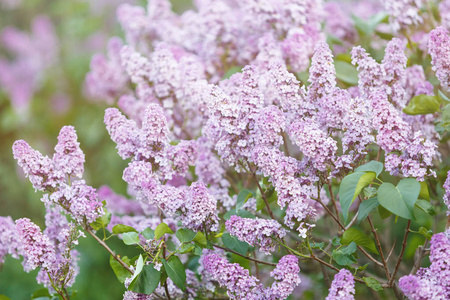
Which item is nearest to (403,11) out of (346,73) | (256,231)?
(346,73)

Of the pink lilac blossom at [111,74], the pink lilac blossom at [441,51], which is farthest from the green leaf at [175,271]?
the pink lilac blossom at [111,74]

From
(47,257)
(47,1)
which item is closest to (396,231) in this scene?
(47,257)

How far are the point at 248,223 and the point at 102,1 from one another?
14.9 feet

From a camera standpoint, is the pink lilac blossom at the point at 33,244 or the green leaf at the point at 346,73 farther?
the green leaf at the point at 346,73

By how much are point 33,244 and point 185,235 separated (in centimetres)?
49

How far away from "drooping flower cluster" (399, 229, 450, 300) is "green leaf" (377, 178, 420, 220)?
0.15 meters

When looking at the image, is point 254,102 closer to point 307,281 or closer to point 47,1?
point 307,281

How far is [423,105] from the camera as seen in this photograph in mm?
1896

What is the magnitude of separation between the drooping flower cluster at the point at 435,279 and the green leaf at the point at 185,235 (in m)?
0.65

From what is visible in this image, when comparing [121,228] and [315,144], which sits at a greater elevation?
[315,144]

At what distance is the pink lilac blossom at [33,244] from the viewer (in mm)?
1715

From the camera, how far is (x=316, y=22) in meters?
2.57

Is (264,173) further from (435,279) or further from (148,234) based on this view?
(435,279)

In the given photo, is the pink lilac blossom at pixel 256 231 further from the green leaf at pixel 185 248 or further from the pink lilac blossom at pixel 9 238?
the pink lilac blossom at pixel 9 238
